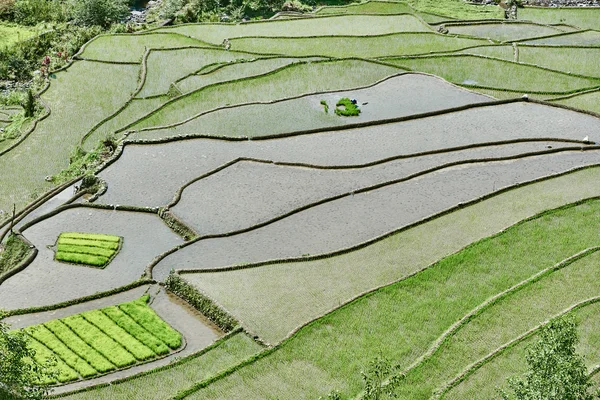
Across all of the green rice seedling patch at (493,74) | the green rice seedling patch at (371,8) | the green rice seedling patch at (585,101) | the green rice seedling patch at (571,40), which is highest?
the green rice seedling patch at (371,8)

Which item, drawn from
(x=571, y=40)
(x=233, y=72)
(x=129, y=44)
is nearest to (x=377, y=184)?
(x=233, y=72)

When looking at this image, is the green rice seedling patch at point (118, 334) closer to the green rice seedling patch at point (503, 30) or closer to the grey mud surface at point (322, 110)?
the grey mud surface at point (322, 110)

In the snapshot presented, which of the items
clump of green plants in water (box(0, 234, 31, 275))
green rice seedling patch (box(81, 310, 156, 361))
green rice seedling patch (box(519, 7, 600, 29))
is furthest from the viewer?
green rice seedling patch (box(519, 7, 600, 29))

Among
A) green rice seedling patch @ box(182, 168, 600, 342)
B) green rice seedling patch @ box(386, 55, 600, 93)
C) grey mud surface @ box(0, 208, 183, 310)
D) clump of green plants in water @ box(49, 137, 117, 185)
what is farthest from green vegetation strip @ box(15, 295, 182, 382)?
green rice seedling patch @ box(386, 55, 600, 93)

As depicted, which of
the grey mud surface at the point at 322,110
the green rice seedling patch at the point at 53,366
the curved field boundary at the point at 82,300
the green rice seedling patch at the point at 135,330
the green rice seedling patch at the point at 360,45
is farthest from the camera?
the green rice seedling patch at the point at 360,45

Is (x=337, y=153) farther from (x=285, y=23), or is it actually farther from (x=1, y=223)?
(x=285, y=23)

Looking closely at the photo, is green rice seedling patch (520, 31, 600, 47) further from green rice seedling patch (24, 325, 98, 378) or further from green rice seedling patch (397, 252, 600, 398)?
green rice seedling patch (24, 325, 98, 378)

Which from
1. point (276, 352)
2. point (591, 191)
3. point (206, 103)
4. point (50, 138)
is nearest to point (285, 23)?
point (206, 103)

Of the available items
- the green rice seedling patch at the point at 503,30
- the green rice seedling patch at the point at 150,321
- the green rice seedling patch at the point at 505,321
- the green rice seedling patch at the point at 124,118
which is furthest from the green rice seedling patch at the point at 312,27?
the green rice seedling patch at the point at 505,321
